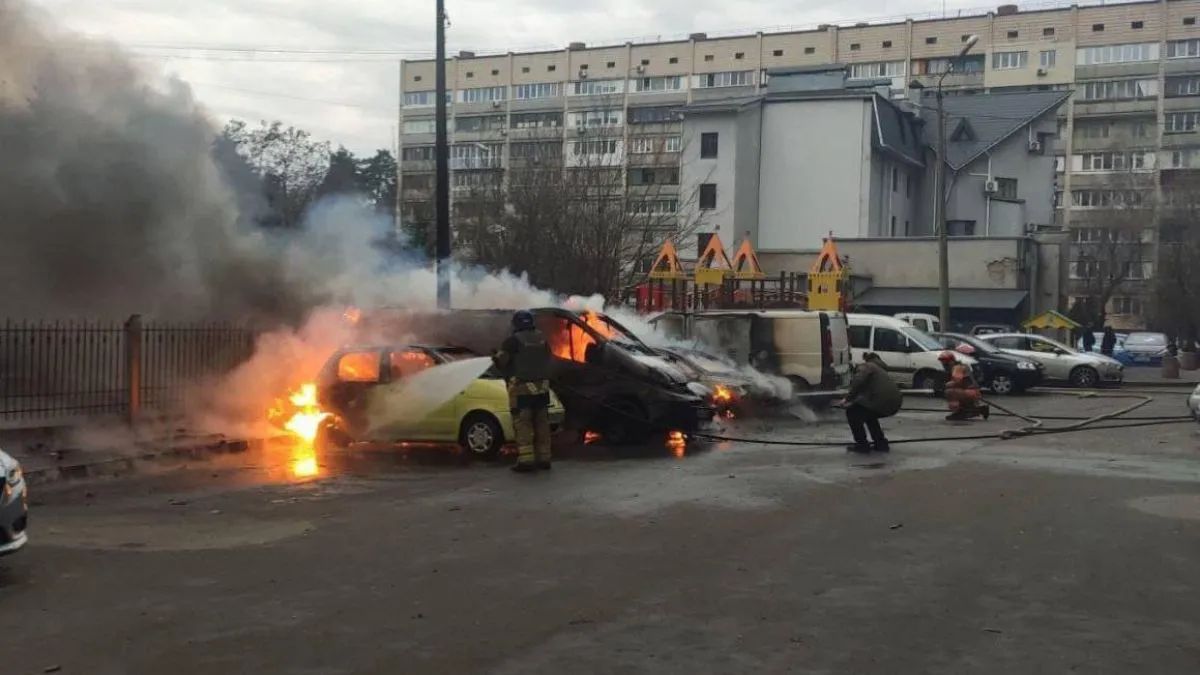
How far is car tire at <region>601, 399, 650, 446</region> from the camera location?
47.4 ft

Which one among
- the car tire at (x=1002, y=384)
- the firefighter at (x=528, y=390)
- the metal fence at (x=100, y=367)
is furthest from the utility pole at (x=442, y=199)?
the car tire at (x=1002, y=384)

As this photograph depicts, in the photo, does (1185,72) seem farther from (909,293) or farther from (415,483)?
(415,483)

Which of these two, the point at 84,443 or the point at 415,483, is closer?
the point at 415,483

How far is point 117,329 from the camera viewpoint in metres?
16.1

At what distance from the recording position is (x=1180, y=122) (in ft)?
237

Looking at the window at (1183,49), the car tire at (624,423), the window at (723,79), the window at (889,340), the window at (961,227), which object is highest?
the window at (723,79)

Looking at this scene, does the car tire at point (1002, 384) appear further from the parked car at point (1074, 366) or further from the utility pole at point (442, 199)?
the utility pole at point (442, 199)

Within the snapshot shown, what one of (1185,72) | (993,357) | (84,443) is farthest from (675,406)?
(1185,72)

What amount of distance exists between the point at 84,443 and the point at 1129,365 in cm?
4152

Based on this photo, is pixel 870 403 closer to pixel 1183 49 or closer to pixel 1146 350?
pixel 1146 350

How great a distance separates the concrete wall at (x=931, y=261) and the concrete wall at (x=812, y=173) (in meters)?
3.57

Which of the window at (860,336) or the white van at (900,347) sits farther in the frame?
the window at (860,336)

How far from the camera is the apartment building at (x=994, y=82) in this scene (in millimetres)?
70188

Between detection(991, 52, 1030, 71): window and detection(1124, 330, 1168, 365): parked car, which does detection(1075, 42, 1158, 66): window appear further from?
Answer: detection(1124, 330, 1168, 365): parked car
